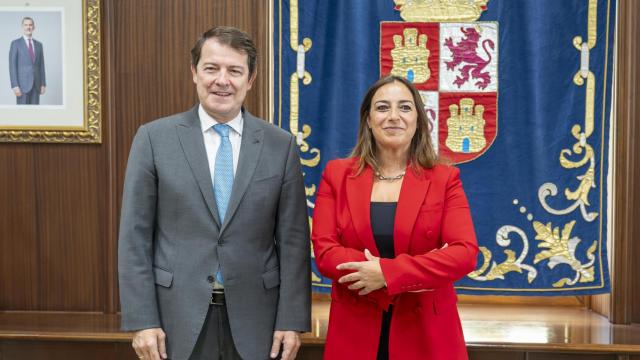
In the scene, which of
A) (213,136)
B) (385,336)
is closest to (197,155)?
(213,136)

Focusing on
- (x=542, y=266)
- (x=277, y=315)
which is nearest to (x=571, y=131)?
(x=542, y=266)

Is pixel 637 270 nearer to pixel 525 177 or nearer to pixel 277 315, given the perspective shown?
pixel 525 177

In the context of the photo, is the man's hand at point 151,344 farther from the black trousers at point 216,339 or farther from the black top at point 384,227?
the black top at point 384,227

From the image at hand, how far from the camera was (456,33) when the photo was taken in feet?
9.39

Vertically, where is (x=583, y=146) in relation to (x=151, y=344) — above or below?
above

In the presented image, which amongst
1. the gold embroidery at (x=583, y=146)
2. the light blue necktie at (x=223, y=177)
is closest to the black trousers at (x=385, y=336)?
the light blue necktie at (x=223, y=177)

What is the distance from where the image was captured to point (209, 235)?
1747mm

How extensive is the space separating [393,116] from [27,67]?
195cm

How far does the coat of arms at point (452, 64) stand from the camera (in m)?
2.86

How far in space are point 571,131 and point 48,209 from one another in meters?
2.53

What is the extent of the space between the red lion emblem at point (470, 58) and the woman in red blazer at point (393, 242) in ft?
3.30

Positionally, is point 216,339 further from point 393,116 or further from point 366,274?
point 393,116

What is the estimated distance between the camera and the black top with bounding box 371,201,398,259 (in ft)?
6.07

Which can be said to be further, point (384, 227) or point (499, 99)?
point (499, 99)
